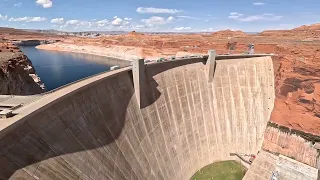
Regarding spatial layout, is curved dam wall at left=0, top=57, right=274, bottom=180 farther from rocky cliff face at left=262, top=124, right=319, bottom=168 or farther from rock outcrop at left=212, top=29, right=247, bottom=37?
rock outcrop at left=212, top=29, right=247, bottom=37

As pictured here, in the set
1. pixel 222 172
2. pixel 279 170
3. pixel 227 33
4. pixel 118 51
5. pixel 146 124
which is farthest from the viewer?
pixel 227 33

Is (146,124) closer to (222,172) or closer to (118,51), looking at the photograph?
(222,172)

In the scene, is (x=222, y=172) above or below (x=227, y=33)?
below

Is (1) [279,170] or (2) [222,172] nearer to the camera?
(1) [279,170]

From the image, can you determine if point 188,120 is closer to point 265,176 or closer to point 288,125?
point 265,176

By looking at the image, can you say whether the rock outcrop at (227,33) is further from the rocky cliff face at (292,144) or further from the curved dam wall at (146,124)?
the rocky cliff face at (292,144)

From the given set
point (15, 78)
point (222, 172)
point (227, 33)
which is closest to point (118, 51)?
point (227, 33)

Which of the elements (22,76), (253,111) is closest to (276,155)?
(253,111)
